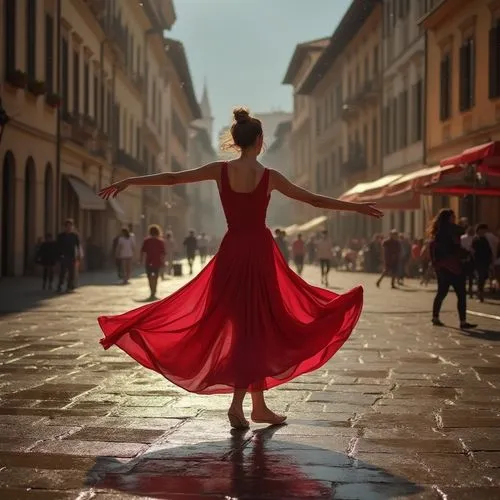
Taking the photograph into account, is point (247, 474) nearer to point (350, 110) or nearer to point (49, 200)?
point (49, 200)

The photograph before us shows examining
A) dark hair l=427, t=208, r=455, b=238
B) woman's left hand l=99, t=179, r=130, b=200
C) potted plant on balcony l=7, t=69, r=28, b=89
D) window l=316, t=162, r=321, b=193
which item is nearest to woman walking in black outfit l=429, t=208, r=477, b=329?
dark hair l=427, t=208, r=455, b=238

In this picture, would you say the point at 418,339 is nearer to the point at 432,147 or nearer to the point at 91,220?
the point at 432,147

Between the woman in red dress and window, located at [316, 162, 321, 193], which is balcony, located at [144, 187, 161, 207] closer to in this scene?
window, located at [316, 162, 321, 193]

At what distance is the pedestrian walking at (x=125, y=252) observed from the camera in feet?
88.8

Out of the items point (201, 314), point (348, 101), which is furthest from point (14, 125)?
point (348, 101)

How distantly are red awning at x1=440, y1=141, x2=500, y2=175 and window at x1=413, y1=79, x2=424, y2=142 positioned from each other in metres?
15.7

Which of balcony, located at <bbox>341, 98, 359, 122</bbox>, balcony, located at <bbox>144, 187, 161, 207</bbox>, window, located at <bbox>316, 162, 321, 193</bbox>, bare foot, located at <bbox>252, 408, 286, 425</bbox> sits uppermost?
balcony, located at <bbox>341, 98, 359, 122</bbox>

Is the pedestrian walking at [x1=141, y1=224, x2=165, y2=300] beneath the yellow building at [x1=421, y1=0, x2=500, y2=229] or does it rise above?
beneath

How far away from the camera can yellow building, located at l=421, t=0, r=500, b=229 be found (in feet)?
82.5

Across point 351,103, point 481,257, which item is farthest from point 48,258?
point 351,103

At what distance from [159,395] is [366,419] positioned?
168cm

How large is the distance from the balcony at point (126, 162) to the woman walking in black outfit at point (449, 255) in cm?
2956

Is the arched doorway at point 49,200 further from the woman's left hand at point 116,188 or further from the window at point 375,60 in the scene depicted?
→ the woman's left hand at point 116,188

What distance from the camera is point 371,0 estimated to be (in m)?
41.2
